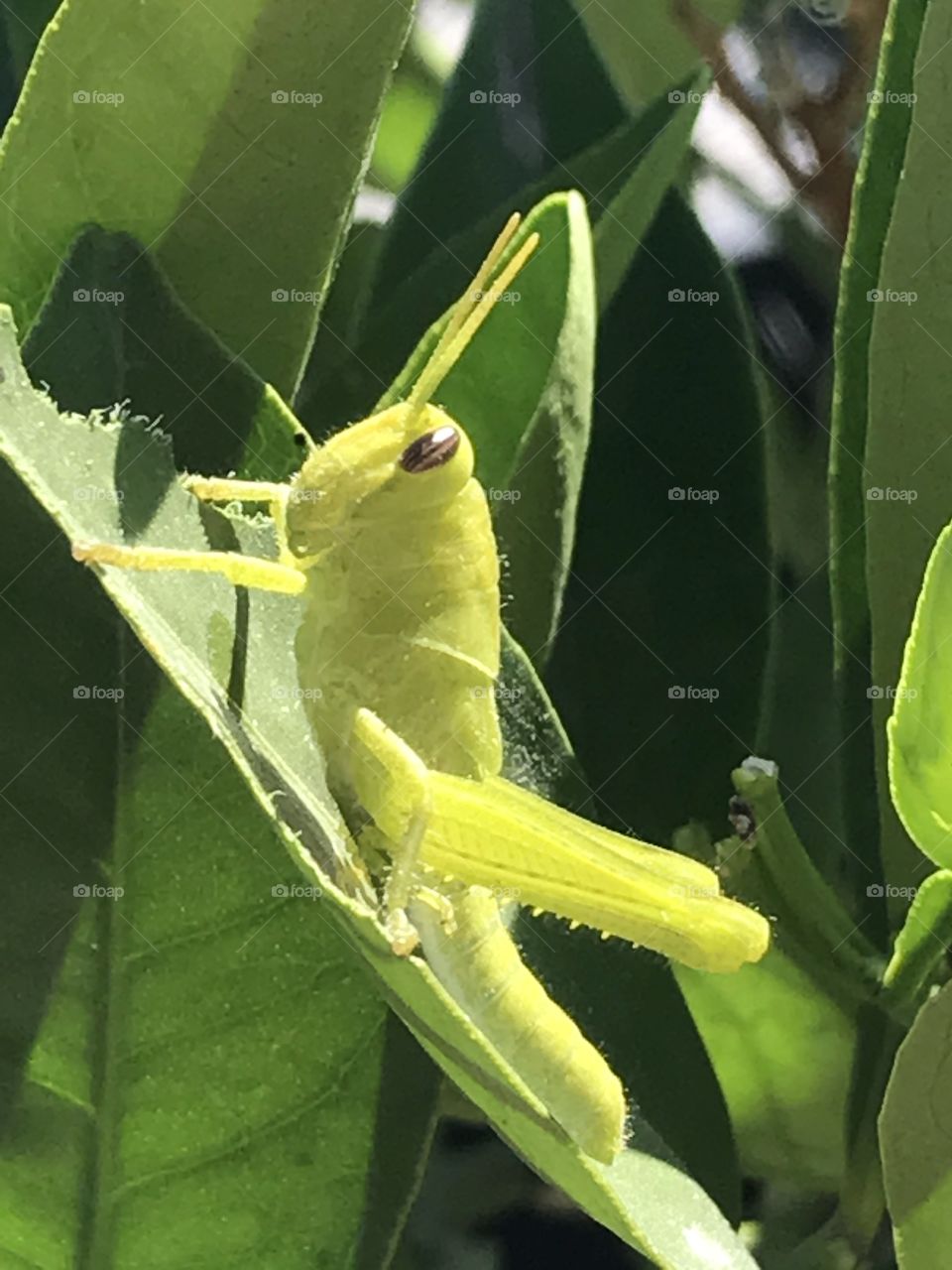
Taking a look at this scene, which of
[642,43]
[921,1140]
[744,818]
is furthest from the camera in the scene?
[642,43]

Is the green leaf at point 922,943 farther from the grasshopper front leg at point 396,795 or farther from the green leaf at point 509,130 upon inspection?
the green leaf at point 509,130

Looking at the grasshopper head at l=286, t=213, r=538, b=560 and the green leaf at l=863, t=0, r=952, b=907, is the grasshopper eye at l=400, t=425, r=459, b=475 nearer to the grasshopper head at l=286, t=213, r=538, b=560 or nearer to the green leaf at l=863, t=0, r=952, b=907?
the grasshopper head at l=286, t=213, r=538, b=560

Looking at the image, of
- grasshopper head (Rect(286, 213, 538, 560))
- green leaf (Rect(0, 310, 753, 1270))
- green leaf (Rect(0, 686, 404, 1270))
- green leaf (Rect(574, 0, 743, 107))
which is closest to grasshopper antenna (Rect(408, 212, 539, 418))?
grasshopper head (Rect(286, 213, 538, 560))

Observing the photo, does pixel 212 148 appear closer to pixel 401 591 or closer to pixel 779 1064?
pixel 401 591

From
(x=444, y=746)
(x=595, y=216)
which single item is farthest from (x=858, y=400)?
(x=444, y=746)

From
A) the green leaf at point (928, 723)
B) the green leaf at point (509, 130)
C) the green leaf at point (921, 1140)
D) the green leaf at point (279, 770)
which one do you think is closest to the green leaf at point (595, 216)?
the green leaf at point (509, 130)

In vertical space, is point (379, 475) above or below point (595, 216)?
below
